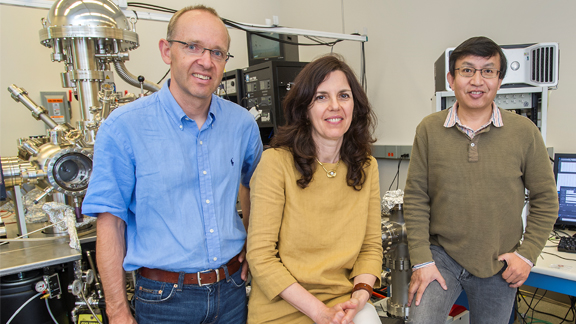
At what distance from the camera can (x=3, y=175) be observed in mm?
1474

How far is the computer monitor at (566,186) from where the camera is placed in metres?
1.82

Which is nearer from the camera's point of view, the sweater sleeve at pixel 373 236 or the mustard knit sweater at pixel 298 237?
the mustard knit sweater at pixel 298 237

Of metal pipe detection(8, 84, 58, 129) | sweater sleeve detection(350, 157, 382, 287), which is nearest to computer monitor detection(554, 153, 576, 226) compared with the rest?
sweater sleeve detection(350, 157, 382, 287)

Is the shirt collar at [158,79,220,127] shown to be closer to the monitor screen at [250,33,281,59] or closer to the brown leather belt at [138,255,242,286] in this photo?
the brown leather belt at [138,255,242,286]

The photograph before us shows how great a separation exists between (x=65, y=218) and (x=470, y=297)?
5.33 feet

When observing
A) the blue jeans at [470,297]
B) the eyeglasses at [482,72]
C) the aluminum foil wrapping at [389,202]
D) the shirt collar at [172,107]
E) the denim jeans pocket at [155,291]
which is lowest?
the blue jeans at [470,297]

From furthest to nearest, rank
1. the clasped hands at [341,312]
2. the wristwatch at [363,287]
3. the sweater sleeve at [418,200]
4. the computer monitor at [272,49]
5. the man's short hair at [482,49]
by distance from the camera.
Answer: the computer monitor at [272,49] < the sweater sleeve at [418,200] < the man's short hair at [482,49] < the wristwatch at [363,287] < the clasped hands at [341,312]

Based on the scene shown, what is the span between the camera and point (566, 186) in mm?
1827

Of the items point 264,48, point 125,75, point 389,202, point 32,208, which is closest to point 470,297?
point 389,202

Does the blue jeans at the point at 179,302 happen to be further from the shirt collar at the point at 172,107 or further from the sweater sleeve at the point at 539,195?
the sweater sleeve at the point at 539,195

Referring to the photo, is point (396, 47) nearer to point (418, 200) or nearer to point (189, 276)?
point (418, 200)

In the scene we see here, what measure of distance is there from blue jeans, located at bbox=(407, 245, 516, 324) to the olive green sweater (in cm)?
5

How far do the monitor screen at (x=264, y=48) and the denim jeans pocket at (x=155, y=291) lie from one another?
225 centimetres

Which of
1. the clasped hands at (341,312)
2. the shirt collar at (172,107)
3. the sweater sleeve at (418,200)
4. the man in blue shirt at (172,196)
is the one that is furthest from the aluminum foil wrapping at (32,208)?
the sweater sleeve at (418,200)
